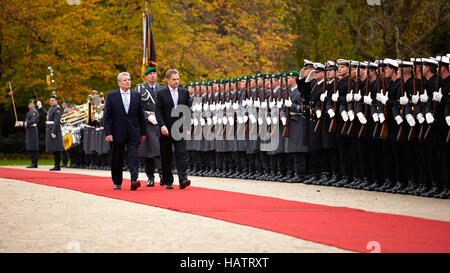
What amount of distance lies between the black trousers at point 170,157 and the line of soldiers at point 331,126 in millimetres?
355

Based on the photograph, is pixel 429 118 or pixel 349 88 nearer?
pixel 429 118

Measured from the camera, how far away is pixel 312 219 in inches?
396

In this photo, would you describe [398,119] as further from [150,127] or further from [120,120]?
[120,120]

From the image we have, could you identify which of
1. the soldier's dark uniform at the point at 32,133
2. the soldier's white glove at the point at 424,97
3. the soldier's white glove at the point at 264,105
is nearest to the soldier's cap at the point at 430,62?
the soldier's white glove at the point at 424,97

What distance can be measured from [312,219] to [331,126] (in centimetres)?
566

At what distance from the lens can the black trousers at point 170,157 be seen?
14.9 metres

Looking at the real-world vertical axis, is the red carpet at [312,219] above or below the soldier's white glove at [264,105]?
below

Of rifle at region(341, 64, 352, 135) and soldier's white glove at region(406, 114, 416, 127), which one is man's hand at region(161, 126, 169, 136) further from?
soldier's white glove at region(406, 114, 416, 127)

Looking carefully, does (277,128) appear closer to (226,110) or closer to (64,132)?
(226,110)

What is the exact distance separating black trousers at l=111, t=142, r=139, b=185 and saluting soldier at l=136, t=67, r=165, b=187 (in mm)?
619

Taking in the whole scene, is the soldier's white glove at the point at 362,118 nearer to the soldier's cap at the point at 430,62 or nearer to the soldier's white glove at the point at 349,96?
the soldier's white glove at the point at 349,96

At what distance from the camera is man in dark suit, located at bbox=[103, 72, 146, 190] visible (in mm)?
14797

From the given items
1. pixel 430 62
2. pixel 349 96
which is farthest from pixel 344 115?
pixel 430 62

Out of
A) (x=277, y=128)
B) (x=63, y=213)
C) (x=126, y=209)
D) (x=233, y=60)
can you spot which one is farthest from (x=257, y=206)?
(x=233, y=60)
